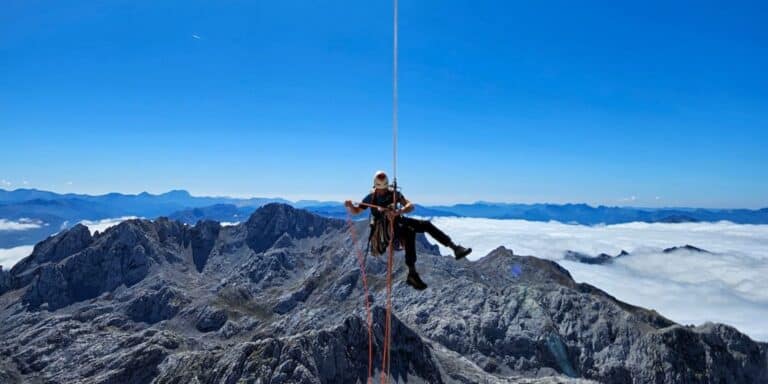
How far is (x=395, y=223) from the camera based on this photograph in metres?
19.0

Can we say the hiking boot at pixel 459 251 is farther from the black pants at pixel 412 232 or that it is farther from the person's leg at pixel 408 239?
the person's leg at pixel 408 239

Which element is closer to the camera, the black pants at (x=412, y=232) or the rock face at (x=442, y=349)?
the black pants at (x=412, y=232)

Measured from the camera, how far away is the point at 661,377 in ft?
495

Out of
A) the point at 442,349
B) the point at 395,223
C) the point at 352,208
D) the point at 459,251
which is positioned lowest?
the point at 442,349

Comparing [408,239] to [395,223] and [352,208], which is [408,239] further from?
[352,208]

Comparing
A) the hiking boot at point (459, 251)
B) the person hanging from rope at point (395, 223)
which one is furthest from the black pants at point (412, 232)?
the hiking boot at point (459, 251)

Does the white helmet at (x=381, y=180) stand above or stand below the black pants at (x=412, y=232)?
above

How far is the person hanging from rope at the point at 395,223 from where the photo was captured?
17.8 m

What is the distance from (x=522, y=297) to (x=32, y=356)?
183824mm

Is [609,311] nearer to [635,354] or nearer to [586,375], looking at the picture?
[635,354]

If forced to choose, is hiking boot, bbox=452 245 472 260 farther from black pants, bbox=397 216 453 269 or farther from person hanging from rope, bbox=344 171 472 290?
black pants, bbox=397 216 453 269

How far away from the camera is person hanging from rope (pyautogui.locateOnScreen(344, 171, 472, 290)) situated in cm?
1784

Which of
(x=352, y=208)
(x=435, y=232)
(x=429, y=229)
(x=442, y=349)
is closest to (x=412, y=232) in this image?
(x=429, y=229)

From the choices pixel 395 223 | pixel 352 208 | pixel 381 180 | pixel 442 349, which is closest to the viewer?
pixel 381 180
